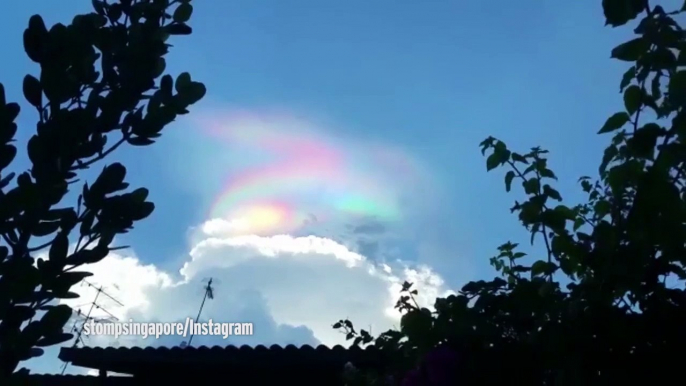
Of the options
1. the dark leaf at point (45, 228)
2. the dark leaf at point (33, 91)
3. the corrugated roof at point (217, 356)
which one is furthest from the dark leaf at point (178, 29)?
the corrugated roof at point (217, 356)

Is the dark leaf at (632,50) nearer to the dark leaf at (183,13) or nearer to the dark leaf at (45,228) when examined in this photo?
the dark leaf at (183,13)

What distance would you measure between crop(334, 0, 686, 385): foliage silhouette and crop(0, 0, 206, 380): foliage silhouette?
1.26m

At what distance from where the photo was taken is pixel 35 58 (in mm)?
2396

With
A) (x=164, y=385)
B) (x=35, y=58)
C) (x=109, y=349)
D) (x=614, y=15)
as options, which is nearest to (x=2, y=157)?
(x=35, y=58)

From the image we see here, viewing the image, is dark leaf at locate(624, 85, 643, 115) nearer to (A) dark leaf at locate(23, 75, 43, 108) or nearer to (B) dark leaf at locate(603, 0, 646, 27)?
(B) dark leaf at locate(603, 0, 646, 27)

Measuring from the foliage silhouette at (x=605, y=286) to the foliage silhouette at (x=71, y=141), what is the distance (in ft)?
4.14

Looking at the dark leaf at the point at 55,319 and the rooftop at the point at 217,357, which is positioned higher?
the rooftop at the point at 217,357

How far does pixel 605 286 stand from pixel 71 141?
66.7 inches

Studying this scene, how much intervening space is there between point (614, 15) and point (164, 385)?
7.90 m

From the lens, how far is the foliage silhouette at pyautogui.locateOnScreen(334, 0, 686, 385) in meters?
1.92

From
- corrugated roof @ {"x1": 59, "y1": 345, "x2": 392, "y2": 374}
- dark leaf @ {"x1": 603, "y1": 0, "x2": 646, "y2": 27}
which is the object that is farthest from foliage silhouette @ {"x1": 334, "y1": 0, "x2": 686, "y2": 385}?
corrugated roof @ {"x1": 59, "y1": 345, "x2": 392, "y2": 374}

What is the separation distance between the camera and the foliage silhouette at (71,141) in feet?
6.95

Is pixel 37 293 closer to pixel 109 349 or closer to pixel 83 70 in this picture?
pixel 83 70

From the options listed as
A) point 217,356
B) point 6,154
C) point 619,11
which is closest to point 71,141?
point 6,154
